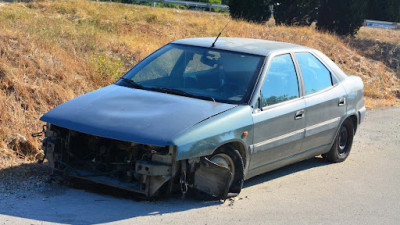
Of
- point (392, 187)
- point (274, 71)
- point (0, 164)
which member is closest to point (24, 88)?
point (0, 164)

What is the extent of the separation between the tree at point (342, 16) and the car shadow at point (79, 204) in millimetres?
Result: 18790

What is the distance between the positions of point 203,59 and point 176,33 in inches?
347

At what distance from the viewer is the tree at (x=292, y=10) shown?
904 inches

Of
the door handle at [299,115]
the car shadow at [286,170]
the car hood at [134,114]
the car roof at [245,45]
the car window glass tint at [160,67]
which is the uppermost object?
the car roof at [245,45]

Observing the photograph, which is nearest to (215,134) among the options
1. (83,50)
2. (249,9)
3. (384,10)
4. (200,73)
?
(200,73)

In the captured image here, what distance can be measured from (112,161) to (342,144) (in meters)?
3.75

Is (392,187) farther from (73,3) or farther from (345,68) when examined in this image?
(73,3)

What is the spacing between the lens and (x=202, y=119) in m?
5.64

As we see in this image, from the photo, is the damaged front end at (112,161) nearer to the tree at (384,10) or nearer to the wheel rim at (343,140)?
the wheel rim at (343,140)

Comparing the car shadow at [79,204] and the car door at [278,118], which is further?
the car door at [278,118]

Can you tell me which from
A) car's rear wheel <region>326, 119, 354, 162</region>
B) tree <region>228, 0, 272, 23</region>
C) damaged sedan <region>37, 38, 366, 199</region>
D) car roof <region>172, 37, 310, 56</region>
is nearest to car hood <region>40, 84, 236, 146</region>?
damaged sedan <region>37, 38, 366, 199</region>

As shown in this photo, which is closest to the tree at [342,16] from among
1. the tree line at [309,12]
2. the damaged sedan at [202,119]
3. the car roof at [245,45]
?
the tree line at [309,12]

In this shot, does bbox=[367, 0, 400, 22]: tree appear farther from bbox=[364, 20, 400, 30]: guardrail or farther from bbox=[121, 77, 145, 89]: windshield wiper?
bbox=[121, 77, 145, 89]: windshield wiper

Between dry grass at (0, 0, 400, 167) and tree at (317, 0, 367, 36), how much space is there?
108 inches
